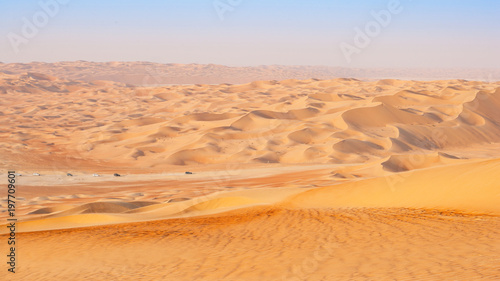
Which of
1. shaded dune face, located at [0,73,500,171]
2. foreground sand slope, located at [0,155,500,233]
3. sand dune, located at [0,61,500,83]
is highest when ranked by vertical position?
sand dune, located at [0,61,500,83]

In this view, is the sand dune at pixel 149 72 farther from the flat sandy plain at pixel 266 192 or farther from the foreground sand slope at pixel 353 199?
the foreground sand slope at pixel 353 199

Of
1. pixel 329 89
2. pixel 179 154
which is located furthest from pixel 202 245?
pixel 329 89

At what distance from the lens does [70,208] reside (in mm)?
17250

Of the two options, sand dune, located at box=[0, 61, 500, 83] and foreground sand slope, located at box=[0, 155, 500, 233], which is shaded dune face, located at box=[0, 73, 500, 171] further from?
sand dune, located at box=[0, 61, 500, 83]

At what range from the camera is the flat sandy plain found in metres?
8.90

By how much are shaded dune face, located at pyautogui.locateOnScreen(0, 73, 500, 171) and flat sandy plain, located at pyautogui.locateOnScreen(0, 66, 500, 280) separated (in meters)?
0.17

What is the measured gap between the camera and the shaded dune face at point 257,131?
3259 cm

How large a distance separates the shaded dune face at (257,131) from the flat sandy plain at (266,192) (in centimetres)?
17

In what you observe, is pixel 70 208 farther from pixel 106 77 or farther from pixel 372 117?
pixel 106 77

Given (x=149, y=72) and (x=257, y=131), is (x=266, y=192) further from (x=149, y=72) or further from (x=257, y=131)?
(x=149, y=72)

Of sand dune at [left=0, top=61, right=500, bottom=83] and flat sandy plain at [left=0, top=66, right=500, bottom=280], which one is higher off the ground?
sand dune at [left=0, top=61, right=500, bottom=83]

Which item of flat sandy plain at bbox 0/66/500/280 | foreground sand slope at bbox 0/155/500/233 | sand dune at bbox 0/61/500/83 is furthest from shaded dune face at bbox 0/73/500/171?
sand dune at bbox 0/61/500/83

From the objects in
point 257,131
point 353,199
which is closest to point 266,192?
point 353,199

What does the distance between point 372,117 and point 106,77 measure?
381 ft
